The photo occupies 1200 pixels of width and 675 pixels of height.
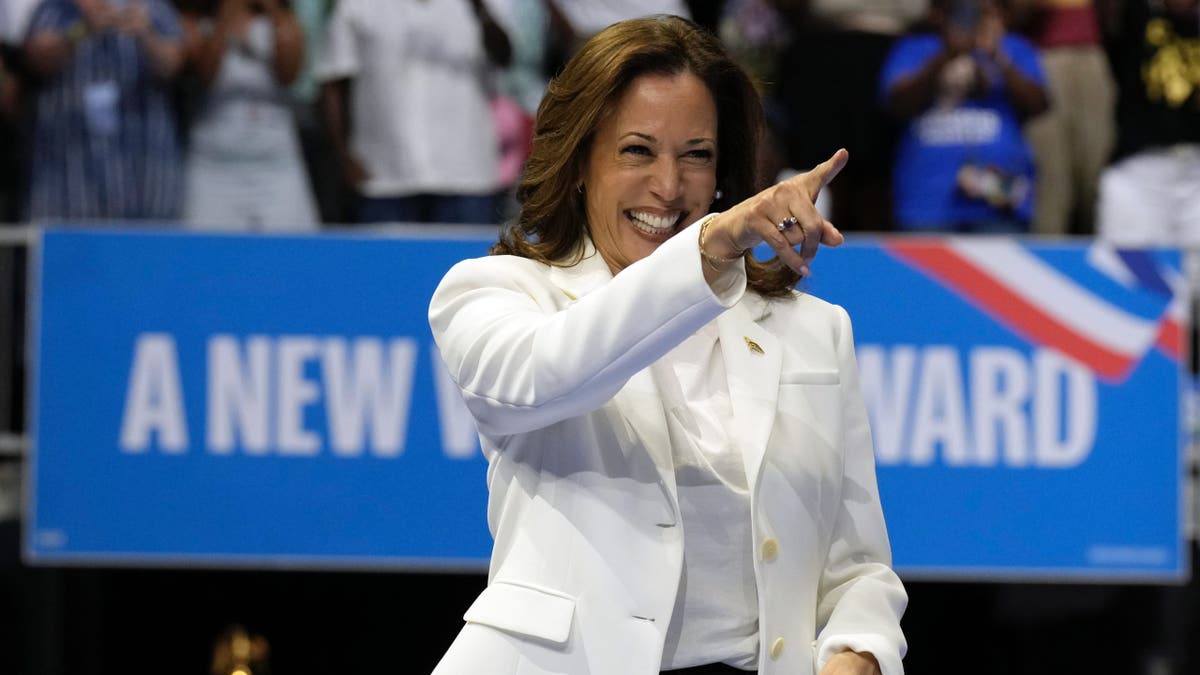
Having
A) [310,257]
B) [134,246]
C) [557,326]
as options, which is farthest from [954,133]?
[557,326]

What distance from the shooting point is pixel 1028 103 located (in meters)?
5.44

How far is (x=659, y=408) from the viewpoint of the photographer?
2180 millimetres

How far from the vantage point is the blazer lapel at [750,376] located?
2150 mm

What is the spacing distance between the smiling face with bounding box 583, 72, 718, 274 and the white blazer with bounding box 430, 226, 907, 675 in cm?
11

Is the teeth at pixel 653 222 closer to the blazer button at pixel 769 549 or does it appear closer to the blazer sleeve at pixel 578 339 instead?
the blazer sleeve at pixel 578 339

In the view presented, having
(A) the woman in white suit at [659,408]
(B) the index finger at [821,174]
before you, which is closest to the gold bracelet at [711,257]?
(A) the woman in white suit at [659,408]

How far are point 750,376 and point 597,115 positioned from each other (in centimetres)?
41

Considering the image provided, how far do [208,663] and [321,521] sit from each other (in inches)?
42.1

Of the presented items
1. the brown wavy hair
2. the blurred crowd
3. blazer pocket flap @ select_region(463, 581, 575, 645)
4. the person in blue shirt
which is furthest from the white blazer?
the person in blue shirt

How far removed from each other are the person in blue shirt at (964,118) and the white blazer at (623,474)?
126 inches

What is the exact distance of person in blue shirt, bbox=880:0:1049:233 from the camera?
5340 millimetres

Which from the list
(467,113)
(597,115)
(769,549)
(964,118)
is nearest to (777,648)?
(769,549)

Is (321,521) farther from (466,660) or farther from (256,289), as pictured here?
(466,660)

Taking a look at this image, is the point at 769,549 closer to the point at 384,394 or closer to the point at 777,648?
the point at 777,648
